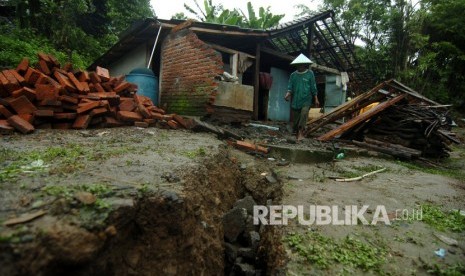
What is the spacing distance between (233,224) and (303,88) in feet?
14.0

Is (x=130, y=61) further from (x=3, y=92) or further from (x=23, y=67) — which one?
(x=3, y=92)

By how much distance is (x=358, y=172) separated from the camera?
4.10 m

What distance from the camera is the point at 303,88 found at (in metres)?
6.03

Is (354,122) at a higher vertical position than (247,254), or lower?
higher

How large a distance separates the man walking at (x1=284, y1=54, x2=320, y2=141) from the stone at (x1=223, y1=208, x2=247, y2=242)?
367 cm

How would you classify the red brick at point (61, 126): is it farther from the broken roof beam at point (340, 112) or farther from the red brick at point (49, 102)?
the broken roof beam at point (340, 112)

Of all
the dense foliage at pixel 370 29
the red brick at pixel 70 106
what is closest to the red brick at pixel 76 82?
the red brick at pixel 70 106

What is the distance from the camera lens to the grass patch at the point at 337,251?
1788mm

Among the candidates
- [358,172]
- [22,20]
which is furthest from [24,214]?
[22,20]

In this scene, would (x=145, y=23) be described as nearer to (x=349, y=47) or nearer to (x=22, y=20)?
(x=22, y=20)

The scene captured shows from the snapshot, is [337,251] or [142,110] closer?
[337,251]

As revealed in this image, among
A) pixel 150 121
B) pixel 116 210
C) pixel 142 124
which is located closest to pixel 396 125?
pixel 150 121

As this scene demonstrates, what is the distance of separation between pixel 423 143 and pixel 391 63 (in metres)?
9.62

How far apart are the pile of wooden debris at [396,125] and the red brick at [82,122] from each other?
4.54 m
